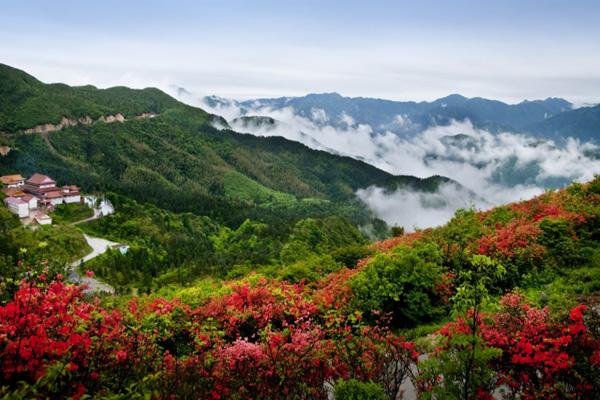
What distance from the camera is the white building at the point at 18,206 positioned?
179 feet

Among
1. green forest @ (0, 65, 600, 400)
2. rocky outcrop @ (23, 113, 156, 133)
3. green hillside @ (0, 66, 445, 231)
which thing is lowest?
green hillside @ (0, 66, 445, 231)

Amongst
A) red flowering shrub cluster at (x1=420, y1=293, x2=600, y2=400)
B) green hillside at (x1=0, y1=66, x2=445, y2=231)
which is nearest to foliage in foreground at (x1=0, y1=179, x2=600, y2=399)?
red flowering shrub cluster at (x1=420, y1=293, x2=600, y2=400)

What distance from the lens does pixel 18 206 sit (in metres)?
54.7

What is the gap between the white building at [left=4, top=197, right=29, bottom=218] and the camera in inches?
2144

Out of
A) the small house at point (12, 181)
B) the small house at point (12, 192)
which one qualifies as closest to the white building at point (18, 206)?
the small house at point (12, 192)

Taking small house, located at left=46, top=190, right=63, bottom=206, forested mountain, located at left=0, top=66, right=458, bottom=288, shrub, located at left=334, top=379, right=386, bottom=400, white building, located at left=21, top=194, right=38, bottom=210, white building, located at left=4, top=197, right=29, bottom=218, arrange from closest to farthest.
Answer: shrub, located at left=334, top=379, right=386, bottom=400 < white building, located at left=4, top=197, right=29, bottom=218 < forested mountain, located at left=0, top=66, right=458, bottom=288 < white building, located at left=21, top=194, right=38, bottom=210 < small house, located at left=46, top=190, right=63, bottom=206

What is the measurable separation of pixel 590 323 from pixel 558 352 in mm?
909

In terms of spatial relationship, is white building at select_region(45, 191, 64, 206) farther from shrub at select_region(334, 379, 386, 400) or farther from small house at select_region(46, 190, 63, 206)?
shrub at select_region(334, 379, 386, 400)

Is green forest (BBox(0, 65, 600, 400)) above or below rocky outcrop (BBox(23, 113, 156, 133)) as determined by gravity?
above

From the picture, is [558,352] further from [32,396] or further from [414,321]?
[32,396]

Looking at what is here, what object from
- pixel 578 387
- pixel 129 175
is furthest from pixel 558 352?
pixel 129 175

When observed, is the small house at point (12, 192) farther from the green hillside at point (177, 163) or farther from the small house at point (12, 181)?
the green hillside at point (177, 163)

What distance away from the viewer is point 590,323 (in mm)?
7691

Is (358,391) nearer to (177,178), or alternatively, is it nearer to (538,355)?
(538,355)
